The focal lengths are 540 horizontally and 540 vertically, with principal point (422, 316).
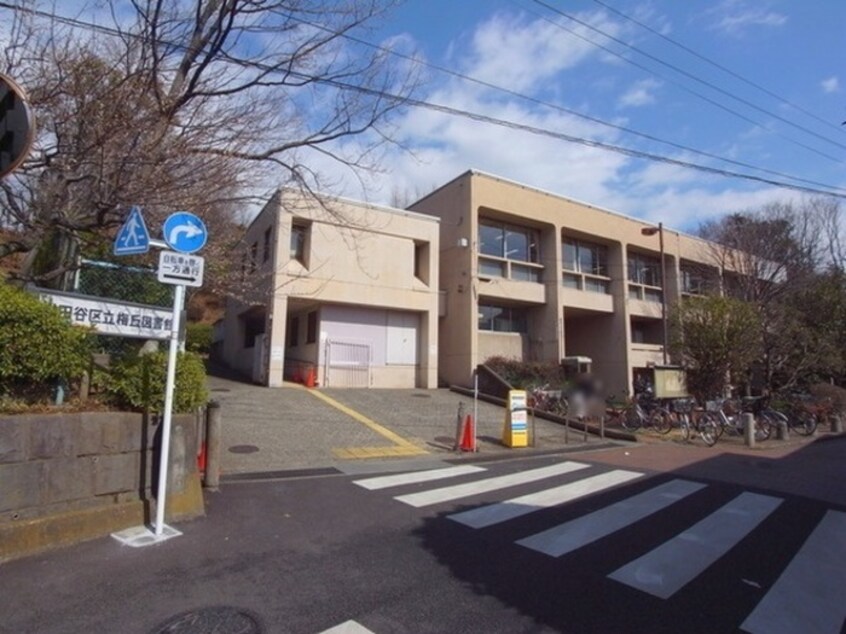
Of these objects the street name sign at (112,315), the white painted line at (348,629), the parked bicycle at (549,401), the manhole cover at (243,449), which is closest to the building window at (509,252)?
the parked bicycle at (549,401)

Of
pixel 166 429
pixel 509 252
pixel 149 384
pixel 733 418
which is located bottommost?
pixel 733 418

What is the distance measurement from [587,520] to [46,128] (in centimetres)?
838

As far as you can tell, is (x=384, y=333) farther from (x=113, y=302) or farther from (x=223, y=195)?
(x=113, y=302)

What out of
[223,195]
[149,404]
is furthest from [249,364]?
[149,404]

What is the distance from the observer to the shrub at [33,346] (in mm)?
5199

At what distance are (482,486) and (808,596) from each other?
4.40 meters

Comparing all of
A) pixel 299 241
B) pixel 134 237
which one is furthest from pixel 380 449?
pixel 299 241

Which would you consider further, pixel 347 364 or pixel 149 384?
pixel 347 364

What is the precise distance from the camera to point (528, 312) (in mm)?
26703

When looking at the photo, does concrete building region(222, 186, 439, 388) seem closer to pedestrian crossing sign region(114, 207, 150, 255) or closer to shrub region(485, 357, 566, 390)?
shrub region(485, 357, 566, 390)

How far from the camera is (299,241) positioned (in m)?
20.9

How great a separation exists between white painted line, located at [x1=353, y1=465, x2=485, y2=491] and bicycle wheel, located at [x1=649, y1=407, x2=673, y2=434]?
9894mm

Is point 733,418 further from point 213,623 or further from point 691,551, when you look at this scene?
point 213,623

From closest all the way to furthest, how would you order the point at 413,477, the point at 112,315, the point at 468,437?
the point at 112,315 < the point at 413,477 < the point at 468,437
